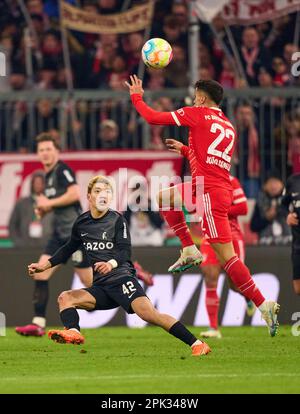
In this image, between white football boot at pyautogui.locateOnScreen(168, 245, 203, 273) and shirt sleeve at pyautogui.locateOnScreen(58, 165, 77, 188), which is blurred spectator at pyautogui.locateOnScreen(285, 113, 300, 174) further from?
white football boot at pyautogui.locateOnScreen(168, 245, 203, 273)

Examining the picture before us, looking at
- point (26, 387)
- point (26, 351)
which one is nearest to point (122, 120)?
point (26, 351)

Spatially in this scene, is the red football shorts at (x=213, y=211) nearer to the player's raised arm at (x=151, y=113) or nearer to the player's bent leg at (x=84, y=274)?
the player's raised arm at (x=151, y=113)

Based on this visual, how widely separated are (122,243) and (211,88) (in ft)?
6.30

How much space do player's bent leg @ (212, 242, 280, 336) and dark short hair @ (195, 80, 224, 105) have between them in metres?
1.56

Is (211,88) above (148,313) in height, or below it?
above

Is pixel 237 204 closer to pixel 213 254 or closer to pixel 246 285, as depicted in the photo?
pixel 213 254

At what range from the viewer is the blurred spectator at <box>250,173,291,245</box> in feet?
60.3

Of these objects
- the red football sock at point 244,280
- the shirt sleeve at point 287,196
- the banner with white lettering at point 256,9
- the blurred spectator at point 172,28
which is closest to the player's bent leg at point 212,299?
the shirt sleeve at point 287,196

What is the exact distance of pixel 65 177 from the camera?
1652cm

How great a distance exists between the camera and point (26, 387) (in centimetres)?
1050

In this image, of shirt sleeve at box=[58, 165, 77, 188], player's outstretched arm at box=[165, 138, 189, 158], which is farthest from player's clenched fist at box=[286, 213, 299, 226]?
shirt sleeve at box=[58, 165, 77, 188]

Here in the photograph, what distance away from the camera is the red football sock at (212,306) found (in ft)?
51.1

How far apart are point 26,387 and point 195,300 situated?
758 cm

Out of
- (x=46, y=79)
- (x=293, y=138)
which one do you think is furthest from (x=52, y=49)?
(x=293, y=138)
